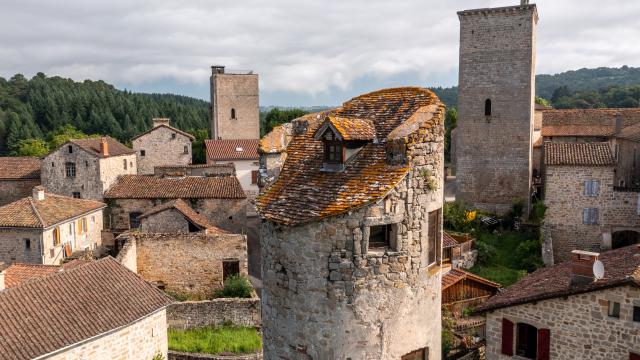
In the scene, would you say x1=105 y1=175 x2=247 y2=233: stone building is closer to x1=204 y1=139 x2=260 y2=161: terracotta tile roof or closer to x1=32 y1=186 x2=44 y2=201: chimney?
x1=32 y1=186 x2=44 y2=201: chimney

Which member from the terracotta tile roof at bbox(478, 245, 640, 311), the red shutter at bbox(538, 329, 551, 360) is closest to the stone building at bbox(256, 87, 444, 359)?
the terracotta tile roof at bbox(478, 245, 640, 311)

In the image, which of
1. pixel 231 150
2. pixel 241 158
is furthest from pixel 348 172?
pixel 231 150

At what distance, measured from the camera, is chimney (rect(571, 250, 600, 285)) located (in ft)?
50.5

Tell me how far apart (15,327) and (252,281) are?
53.9 feet

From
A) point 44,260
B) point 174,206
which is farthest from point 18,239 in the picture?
point 174,206

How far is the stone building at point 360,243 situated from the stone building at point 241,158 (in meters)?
40.6

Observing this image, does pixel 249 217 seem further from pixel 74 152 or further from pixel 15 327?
pixel 15 327

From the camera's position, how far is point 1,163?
4506 centimetres

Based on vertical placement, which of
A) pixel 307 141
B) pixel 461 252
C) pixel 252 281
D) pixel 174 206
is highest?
pixel 307 141

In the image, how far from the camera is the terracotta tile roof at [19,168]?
43062 mm

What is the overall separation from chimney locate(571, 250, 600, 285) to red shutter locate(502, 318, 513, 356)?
239cm

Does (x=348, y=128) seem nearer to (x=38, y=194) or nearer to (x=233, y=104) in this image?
(x=38, y=194)

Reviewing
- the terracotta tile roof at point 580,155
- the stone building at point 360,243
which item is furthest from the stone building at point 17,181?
the stone building at point 360,243

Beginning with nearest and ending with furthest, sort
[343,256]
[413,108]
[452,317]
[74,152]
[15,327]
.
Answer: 1. [343,256]
2. [413,108]
3. [15,327]
4. [452,317]
5. [74,152]
